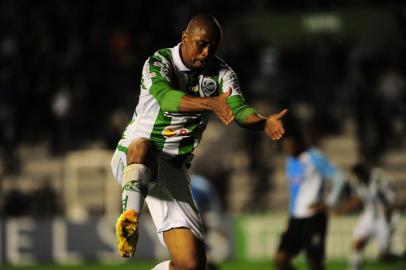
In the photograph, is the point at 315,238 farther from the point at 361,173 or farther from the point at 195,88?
the point at 195,88

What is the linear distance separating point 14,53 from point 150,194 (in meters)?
14.6

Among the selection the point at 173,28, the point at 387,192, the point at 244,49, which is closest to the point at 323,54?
the point at 244,49

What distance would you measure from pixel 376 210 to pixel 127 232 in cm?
982

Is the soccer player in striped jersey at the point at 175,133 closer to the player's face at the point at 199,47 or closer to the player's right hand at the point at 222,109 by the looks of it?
the player's face at the point at 199,47

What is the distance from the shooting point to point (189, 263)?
25.6 feet

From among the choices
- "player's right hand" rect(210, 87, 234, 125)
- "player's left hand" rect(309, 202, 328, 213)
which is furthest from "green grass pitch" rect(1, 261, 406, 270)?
"player's right hand" rect(210, 87, 234, 125)

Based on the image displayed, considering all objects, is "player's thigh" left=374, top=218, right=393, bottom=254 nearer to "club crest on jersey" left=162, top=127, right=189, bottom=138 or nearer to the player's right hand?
"club crest on jersey" left=162, top=127, right=189, bottom=138

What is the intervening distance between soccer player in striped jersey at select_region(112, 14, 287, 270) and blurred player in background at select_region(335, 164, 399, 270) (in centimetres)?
786

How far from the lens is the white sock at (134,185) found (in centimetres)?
745

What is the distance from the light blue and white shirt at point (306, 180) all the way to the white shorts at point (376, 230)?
13.9 ft

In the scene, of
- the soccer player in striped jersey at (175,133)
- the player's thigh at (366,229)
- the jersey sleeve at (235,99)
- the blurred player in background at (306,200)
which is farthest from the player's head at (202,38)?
the player's thigh at (366,229)

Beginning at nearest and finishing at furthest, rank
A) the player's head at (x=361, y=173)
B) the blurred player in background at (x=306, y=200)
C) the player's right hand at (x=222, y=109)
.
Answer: the player's right hand at (x=222, y=109), the blurred player in background at (x=306, y=200), the player's head at (x=361, y=173)

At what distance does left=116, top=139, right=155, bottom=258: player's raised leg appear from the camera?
286 inches

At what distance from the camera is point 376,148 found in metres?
20.6
